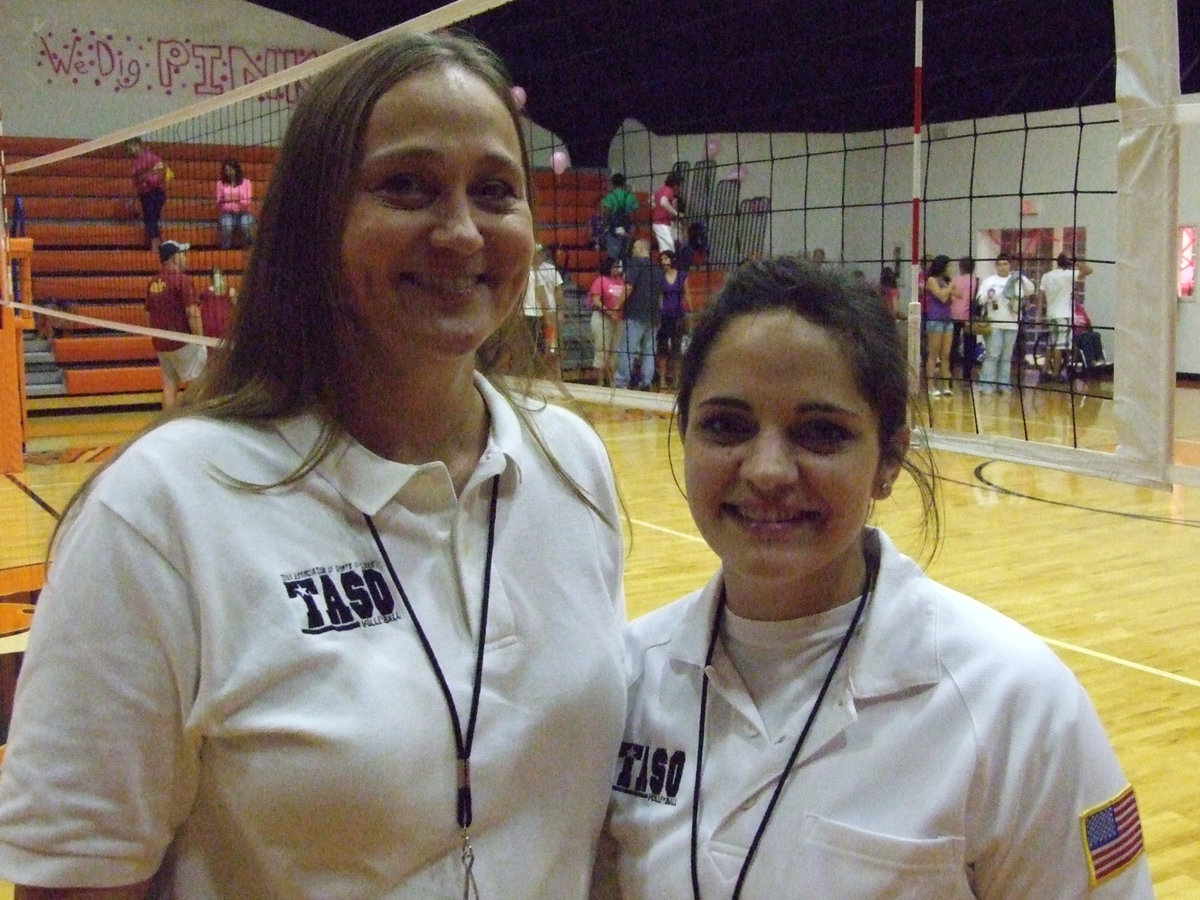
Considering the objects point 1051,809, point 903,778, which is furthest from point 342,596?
point 1051,809

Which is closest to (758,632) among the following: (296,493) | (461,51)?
(296,493)

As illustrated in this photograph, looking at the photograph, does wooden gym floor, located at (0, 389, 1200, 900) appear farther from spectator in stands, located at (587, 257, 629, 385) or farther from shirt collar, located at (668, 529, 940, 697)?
spectator in stands, located at (587, 257, 629, 385)

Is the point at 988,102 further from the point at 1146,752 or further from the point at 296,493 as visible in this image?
the point at 296,493

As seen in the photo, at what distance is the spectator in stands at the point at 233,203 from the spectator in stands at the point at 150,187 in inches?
21.0

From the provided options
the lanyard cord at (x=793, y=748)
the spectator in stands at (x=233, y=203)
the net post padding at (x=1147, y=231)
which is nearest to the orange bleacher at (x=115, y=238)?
the spectator in stands at (x=233, y=203)

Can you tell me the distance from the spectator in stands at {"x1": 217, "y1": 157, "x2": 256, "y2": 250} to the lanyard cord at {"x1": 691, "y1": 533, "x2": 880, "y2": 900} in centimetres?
1086

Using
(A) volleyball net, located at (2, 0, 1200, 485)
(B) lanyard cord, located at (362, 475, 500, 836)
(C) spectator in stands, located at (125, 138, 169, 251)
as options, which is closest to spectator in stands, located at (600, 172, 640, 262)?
(A) volleyball net, located at (2, 0, 1200, 485)

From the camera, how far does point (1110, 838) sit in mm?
995

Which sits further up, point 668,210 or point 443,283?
point 668,210

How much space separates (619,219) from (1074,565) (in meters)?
6.96

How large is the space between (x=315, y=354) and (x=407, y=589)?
0.22 metres

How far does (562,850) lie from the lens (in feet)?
3.61

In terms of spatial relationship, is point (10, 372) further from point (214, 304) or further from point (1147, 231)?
point (1147, 231)

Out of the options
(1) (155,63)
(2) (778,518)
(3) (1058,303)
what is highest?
(1) (155,63)
